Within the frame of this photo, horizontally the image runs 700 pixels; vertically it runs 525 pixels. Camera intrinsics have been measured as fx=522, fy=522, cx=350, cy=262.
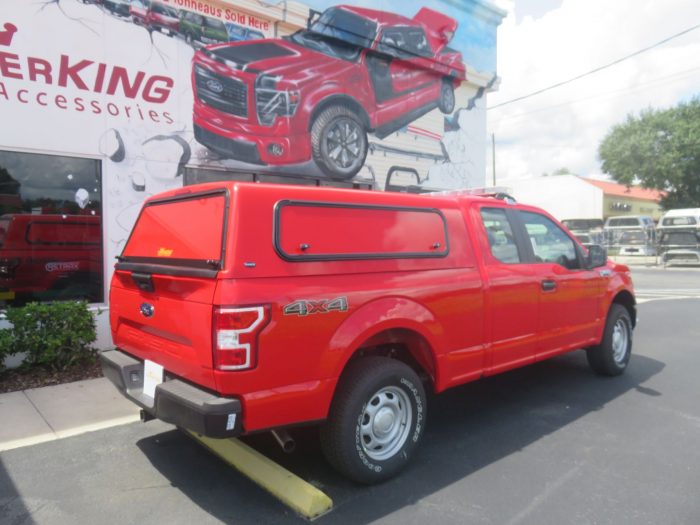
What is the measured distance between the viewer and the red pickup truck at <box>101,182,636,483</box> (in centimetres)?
280

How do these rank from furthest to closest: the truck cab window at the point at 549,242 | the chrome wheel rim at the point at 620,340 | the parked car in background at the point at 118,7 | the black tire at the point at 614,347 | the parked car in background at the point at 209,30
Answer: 1. the parked car in background at the point at 209,30
2. the parked car in background at the point at 118,7
3. the chrome wheel rim at the point at 620,340
4. the black tire at the point at 614,347
5. the truck cab window at the point at 549,242

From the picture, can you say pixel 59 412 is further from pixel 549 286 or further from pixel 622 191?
pixel 622 191

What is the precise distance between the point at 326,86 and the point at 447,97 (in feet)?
11.3

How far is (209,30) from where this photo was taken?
758 centimetres

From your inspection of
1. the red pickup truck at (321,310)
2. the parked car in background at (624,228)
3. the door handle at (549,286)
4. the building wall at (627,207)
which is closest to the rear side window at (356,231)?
the red pickup truck at (321,310)

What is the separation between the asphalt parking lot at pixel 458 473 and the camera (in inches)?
120

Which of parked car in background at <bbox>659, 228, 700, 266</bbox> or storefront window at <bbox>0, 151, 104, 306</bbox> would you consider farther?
parked car in background at <bbox>659, 228, 700, 266</bbox>

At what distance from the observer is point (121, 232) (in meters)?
6.84

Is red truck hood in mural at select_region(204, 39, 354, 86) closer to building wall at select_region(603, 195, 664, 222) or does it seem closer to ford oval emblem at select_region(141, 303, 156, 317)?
ford oval emblem at select_region(141, 303, 156, 317)

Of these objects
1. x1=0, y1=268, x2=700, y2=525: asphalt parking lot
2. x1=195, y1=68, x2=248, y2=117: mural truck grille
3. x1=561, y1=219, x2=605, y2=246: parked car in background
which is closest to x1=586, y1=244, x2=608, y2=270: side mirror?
x1=0, y1=268, x2=700, y2=525: asphalt parking lot

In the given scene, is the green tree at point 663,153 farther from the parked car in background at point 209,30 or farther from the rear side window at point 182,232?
the rear side window at point 182,232

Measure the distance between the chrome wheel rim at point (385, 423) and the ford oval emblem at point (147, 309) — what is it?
148 centimetres

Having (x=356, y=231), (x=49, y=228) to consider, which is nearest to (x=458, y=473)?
(x=356, y=231)

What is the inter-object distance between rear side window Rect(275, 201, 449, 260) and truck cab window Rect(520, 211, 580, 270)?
4.08ft
